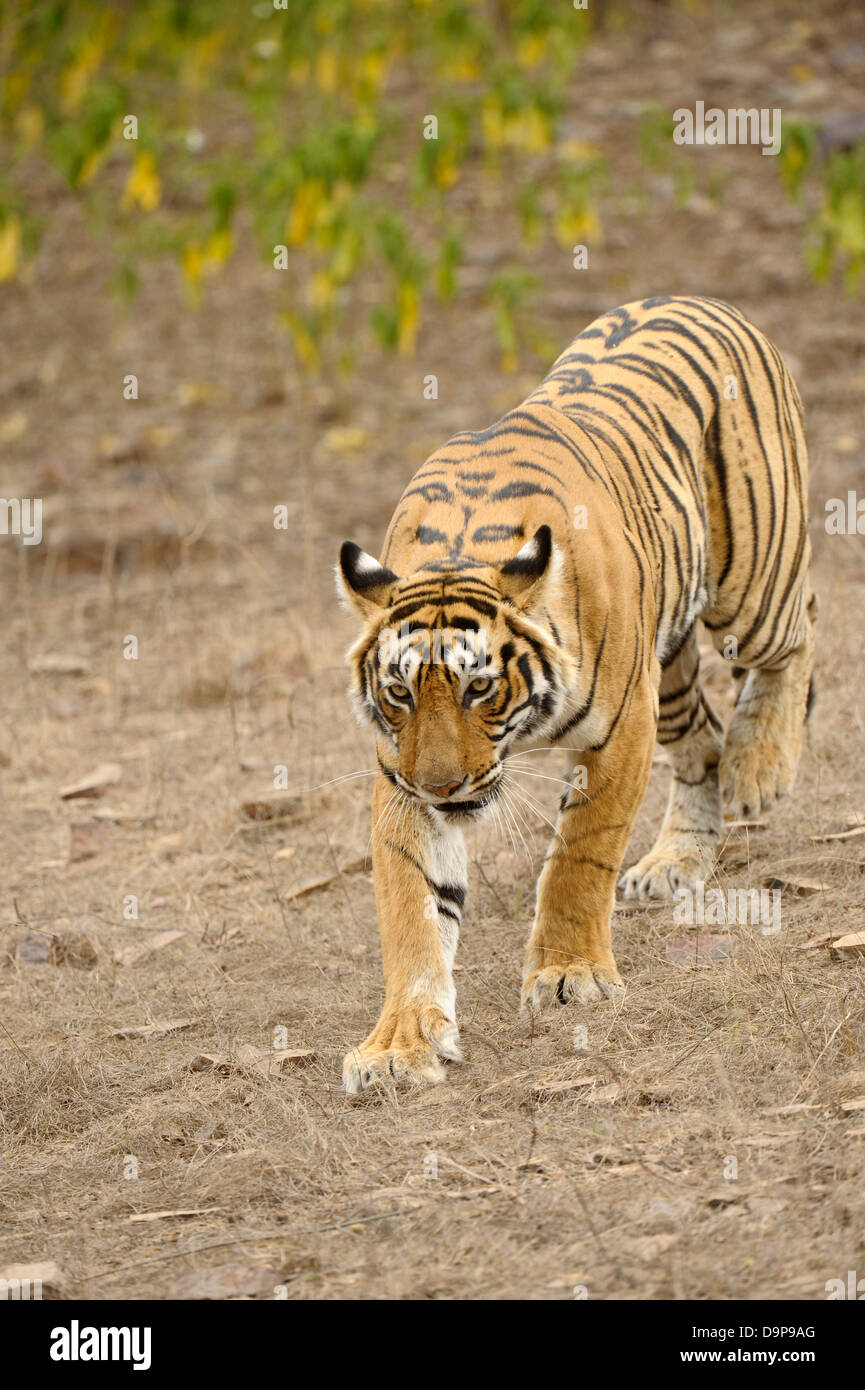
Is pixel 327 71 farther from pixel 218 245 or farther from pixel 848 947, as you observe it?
pixel 848 947

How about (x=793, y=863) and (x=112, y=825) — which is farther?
(x=112, y=825)

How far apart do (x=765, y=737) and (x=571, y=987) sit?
1494mm

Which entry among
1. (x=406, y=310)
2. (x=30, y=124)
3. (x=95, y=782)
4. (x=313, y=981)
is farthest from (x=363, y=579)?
(x=30, y=124)

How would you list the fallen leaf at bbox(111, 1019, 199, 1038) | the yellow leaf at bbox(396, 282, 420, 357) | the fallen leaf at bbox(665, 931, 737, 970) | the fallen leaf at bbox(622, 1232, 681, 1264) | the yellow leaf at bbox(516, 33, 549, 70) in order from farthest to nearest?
the yellow leaf at bbox(516, 33, 549, 70) < the yellow leaf at bbox(396, 282, 420, 357) < the fallen leaf at bbox(111, 1019, 199, 1038) < the fallen leaf at bbox(665, 931, 737, 970) < the fallen leaf at bbox(622, 1232, 681, 1264)

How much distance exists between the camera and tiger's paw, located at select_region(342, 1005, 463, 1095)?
3609 millimetres

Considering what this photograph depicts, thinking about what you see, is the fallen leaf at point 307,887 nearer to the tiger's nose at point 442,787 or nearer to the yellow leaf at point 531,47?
the tiger's nose at point 442,787

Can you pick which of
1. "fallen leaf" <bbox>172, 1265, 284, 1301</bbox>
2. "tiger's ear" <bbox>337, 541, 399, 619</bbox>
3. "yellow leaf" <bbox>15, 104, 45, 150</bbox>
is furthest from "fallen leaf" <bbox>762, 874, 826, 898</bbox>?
"yellow leaf" <bbox>15, 104, 45, 150</bbox>

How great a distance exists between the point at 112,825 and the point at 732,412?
2.77 m

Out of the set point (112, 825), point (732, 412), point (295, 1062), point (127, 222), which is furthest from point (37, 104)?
point (295, 1062)

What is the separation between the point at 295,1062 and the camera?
3.92m

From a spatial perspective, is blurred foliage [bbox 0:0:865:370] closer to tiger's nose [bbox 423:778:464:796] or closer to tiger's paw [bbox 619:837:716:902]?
tiger's paw [bbox 619:837:716:902]

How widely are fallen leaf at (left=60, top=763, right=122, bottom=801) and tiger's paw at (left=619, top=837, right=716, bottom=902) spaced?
8.01 ft

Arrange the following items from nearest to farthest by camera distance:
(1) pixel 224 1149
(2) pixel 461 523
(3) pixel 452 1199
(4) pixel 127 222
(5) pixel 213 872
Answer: (3) pixel 452 1199 → (1) pixel 224 1149 → (2) pixel 461 523 → (5) pixel 213 872 → (4) pixel 127 222

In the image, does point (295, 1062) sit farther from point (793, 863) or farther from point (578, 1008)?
point (793, 863)
